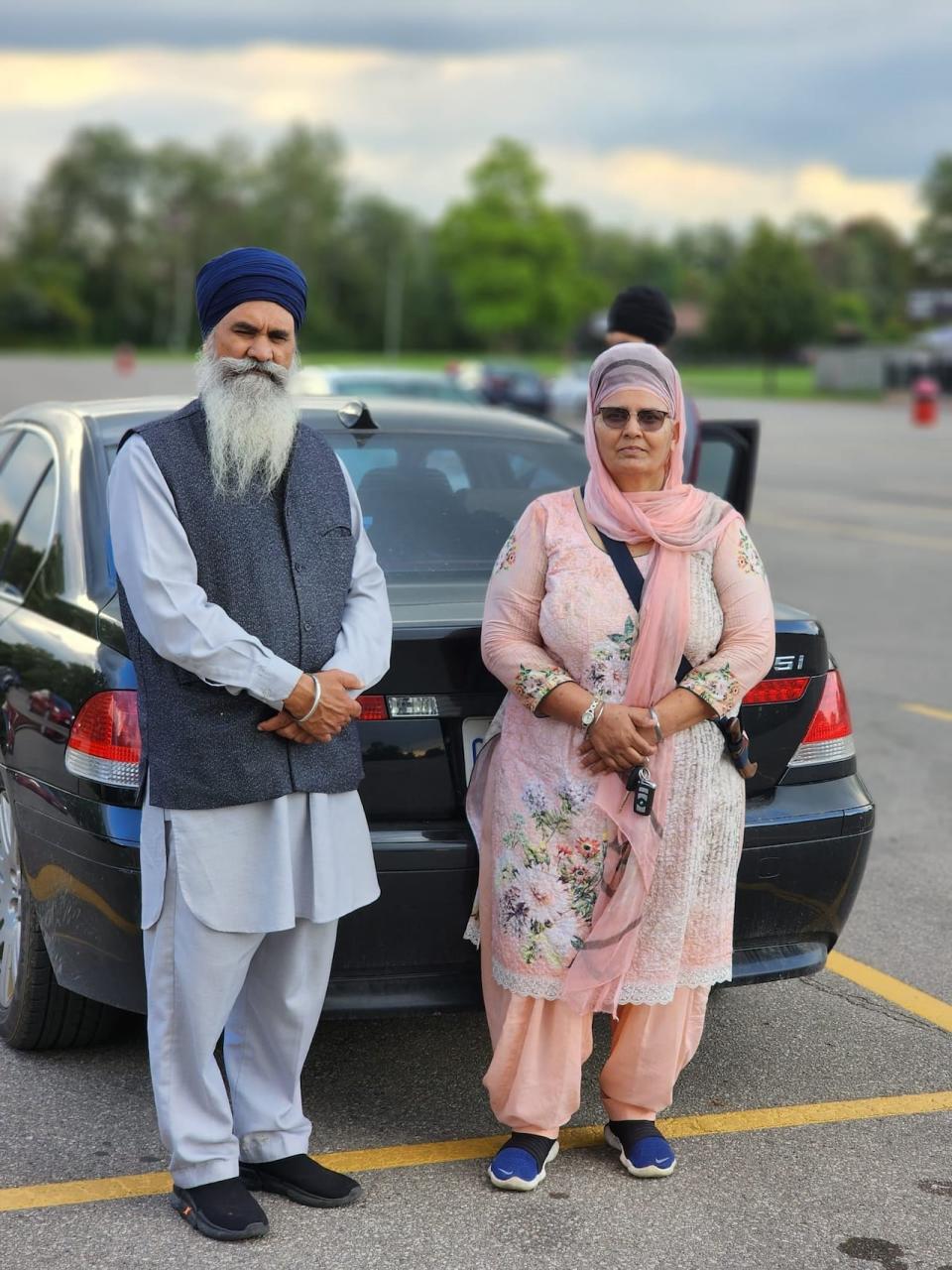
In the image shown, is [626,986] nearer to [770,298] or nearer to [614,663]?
[614,663]

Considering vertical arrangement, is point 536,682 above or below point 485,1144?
above

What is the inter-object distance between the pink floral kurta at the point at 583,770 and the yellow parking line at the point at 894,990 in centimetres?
122

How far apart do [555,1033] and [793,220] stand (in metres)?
166

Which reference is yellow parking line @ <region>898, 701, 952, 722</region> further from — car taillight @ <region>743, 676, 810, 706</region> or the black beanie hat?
car taillight @ <region>743, 676, 810, 706</region>

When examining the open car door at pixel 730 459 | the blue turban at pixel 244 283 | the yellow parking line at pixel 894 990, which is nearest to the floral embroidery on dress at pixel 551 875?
the blue turban at pixel 244 283

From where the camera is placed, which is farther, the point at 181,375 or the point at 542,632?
the point at 181,375

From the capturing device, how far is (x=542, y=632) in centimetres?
336

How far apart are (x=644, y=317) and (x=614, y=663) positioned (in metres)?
2.76

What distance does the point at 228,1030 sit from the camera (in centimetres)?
Result: 329

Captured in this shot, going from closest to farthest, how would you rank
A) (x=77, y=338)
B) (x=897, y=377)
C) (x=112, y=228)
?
(x=897, y=377)
(x=77, y=338)
(x=112, y=228)

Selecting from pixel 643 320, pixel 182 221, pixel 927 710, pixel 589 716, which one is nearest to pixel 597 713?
pixel 589 716

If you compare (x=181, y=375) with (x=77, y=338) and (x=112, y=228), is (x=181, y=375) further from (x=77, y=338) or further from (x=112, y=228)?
(x=112, y=228)

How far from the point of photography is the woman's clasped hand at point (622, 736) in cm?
321

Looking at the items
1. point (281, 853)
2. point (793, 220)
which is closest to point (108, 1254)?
point (281, 853)
